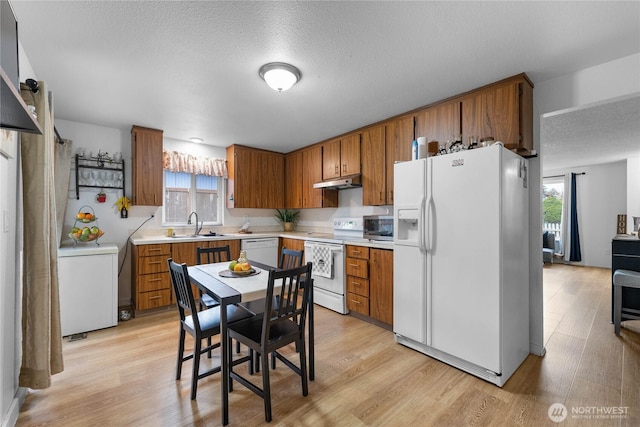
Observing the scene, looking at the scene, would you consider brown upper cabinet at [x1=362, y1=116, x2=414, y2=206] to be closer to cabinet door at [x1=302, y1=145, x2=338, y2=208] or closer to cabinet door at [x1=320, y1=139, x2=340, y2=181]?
cabinet door at [x1=320, y1=139, x2=340, y2=181]

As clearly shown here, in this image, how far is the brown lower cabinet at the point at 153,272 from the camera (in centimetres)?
347

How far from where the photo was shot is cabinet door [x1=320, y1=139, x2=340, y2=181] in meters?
4.20

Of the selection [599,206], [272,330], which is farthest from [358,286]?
[599,206]

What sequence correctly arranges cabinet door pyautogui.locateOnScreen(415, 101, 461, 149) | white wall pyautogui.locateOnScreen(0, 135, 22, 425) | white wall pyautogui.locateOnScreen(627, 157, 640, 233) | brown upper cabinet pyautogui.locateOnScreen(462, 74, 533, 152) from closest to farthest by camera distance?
white wall pyautogui.locateOnScreen(0, 135, 22, 425), brown upper cabinet pyautogui.locateOnScreen(462, 74, 533, 152), cabinet door pyautogui.locateOnScreen(415, 101, 461, 149), white wall pyautogui.locateOnScreen(627, 157, 640, 233)

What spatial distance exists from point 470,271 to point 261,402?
182cm

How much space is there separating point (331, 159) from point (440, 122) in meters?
1.76

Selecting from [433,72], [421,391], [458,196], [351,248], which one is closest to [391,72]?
[433,72]

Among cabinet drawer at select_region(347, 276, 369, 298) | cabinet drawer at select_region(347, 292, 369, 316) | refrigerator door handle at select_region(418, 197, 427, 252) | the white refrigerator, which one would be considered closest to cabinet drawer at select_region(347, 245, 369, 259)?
cabinet drawer at select_region(347, 276, 369, 298)

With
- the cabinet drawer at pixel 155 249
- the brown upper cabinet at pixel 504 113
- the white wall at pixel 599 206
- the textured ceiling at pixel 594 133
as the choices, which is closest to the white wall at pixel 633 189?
the textured ceiling at pixel 594 133

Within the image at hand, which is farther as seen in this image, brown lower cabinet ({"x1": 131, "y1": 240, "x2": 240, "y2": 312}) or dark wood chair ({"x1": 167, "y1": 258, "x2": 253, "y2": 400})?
brown lower cabinet ({"x1": 131, "y1": 240, "x2": 240, "y2": 312})

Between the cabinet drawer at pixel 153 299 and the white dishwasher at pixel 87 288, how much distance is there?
0.30 metres

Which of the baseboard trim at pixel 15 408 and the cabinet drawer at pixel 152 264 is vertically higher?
the cabinet drawer at pixel 152 264

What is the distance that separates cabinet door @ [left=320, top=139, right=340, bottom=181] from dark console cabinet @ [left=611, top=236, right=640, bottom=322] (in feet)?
11.3

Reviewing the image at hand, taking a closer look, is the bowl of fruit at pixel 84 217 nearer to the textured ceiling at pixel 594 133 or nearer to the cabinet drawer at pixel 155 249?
the cabinet drawer at pixel 155 249
